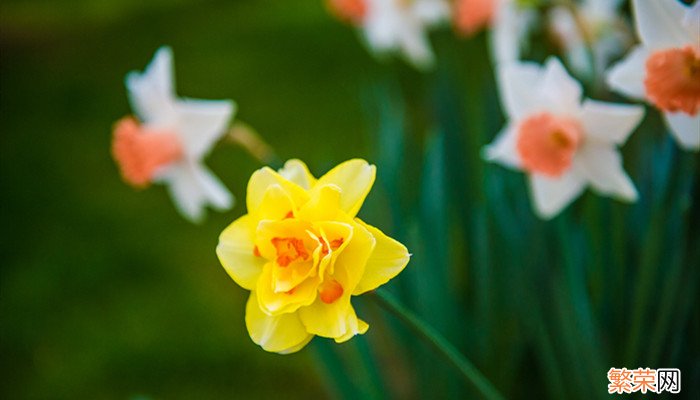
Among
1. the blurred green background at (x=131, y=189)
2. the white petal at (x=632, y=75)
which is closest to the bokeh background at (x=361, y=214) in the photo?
the blurred green background at (x=131, y=189)

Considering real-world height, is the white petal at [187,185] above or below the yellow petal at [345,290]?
below

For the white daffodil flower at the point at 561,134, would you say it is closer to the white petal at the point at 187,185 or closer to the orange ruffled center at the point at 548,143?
the orange ruffled center at the point at 548,143

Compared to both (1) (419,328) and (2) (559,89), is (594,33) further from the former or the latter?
(1) (419,328)

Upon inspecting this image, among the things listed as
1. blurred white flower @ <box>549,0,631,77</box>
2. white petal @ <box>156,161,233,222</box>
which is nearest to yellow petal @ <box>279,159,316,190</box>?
white petal @ <box>156,161,233,222</box>

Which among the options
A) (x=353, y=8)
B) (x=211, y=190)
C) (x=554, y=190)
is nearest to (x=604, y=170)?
(x=554, y=190)

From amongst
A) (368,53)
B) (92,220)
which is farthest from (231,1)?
(92,220)

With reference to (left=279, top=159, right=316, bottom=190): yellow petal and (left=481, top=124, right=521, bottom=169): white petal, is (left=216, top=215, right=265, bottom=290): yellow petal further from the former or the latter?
(left=481, top=124, right=521, bottom=169): white petal

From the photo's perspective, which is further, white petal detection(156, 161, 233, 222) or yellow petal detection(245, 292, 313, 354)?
white petal detection(156, 161, 233, 222)
